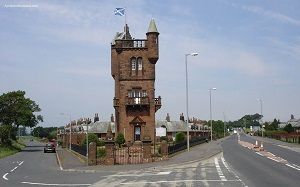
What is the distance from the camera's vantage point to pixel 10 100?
8069 cm

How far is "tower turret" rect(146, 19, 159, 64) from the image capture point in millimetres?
62812

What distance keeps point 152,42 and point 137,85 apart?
6076 millimetres

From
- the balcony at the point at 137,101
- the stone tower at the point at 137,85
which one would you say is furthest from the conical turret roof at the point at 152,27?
the balcony at the point at 137,101

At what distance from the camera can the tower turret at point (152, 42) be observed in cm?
6281

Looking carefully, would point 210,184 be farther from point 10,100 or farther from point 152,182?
point 10,100

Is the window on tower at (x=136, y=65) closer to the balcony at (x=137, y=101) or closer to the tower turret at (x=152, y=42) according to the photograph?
the tower turret at (x=152, y=42)

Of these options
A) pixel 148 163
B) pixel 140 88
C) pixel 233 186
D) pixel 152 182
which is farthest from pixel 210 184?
pixel 140 88

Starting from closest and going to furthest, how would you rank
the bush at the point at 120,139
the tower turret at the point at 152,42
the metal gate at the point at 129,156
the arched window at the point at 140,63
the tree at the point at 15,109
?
the metal gate at the point at 129,156
the bush at the point at 120,139
the tower turret at the point at 152,42
the arched window at the point at 140,63
the tree at the point at 15,109

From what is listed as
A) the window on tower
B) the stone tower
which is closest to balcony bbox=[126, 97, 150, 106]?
the stone tower

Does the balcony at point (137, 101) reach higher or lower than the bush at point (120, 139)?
higher

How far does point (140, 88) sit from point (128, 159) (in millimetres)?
27049

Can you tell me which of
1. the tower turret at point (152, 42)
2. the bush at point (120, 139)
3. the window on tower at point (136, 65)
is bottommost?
the bush at point (120, 139)

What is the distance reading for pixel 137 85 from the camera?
209 feet

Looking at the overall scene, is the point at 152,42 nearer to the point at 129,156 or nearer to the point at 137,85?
the point at 137,85
